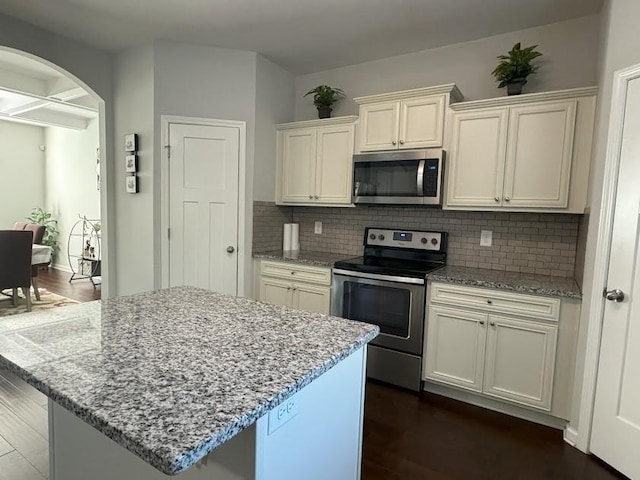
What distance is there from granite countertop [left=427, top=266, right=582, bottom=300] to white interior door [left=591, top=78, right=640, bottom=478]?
27 cm

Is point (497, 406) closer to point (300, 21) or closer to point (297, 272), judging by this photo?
point (297, 272)

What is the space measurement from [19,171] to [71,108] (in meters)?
2.51

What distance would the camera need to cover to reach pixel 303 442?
1.08 m

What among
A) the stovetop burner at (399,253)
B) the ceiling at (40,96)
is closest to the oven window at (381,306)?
the stovetop burner at (399,253)

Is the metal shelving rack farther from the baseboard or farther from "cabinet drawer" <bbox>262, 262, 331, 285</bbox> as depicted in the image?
the baseboard

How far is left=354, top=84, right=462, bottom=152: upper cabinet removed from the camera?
280 cm

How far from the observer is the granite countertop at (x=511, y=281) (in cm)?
226

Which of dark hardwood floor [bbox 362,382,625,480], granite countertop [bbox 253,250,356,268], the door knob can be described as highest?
the door knob

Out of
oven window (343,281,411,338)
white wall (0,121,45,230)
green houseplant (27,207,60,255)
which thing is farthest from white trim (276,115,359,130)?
white wall (0,121,45,230)

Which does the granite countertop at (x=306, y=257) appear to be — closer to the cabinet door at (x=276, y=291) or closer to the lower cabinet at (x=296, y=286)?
the lower cabinet at (x=296, y=286)

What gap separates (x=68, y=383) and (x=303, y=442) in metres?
0.63

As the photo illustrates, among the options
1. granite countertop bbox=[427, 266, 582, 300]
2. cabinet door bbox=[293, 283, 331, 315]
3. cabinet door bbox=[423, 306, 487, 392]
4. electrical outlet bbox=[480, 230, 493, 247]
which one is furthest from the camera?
cabinet door bbox=[293, 283, 331, 315]

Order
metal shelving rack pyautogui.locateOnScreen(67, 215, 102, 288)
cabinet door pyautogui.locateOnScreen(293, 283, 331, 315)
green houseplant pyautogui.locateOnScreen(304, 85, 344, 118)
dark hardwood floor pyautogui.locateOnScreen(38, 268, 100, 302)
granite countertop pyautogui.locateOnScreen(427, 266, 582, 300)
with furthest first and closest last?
1. metal shelving rack pyautogui.locateOnScreen(67, 215, 102, 288)
2. dark hardwood floor pyautogui.locateOnScreen(38, 268, 100, 302)
3. green houseplant pyautogui.locateOnScreen(304, 85, 344, 118)
4. cabinet door pyautogui.locateOnScreen(293, 283, 331, 315)
5. granite countertop pyautogui.locateOnScreen(427, 266, 582, 300)

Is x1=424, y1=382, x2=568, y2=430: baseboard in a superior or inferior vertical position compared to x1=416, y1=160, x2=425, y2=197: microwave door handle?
inferior
